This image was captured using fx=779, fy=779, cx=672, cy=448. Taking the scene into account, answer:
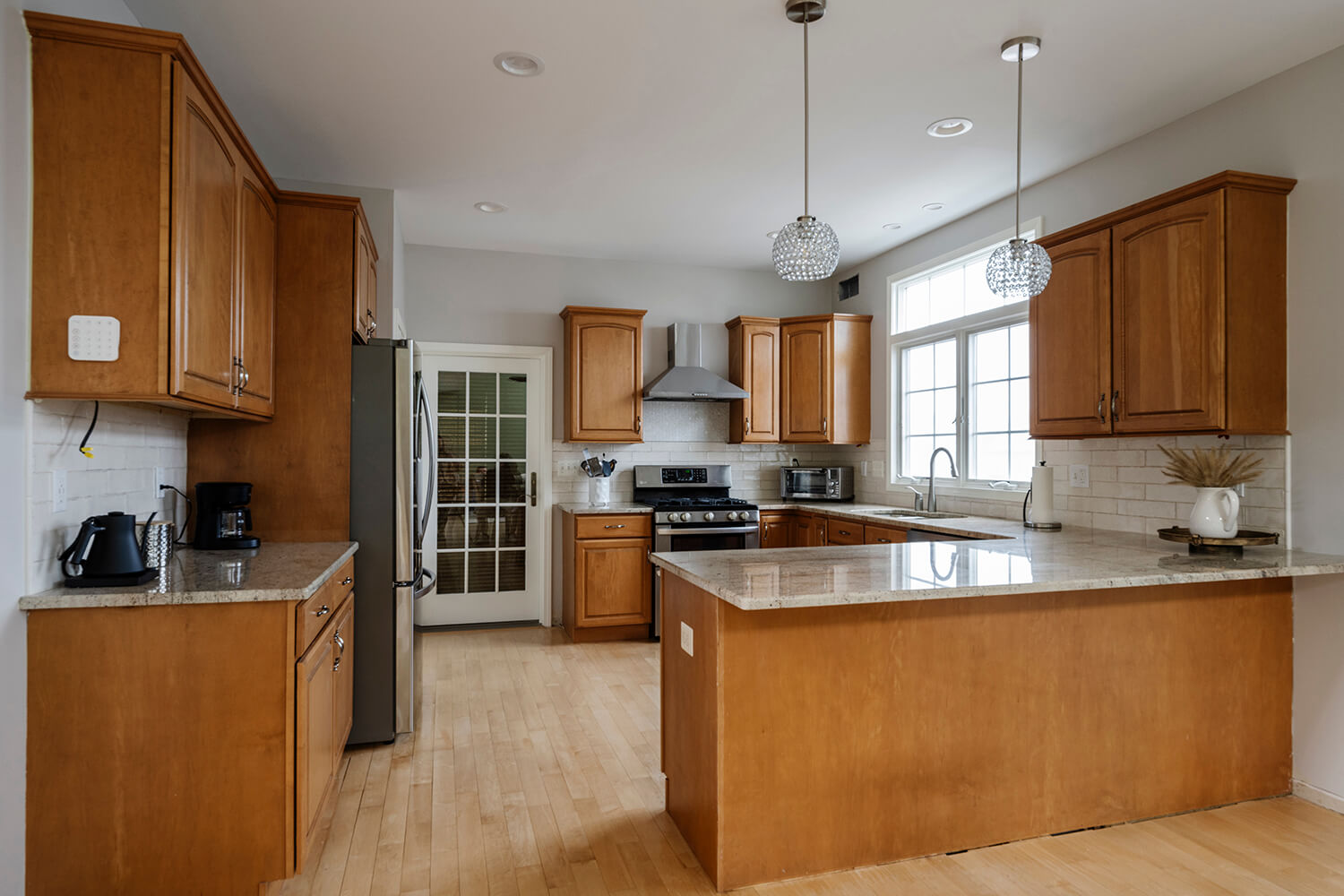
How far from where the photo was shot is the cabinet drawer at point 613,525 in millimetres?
5082

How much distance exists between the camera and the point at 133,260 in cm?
199

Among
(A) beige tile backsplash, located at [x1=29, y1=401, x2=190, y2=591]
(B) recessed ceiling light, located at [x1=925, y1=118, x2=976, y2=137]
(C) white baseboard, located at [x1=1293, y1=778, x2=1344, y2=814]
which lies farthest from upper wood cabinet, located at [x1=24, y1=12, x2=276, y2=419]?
(C) white baseboard, located at [x1=1293, y1=778, x2=1344, y2=814]

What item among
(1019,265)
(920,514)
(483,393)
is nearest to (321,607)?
(1019,265)

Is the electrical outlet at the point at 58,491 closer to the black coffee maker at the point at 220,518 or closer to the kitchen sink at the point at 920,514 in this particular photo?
the black coffee maker at the point at 220,518

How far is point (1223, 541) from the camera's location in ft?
8.91

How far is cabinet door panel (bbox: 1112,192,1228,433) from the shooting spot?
283 centimetres

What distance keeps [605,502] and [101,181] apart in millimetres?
3926

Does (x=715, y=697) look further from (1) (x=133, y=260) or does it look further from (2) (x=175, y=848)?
(1) (x=133, y=260)

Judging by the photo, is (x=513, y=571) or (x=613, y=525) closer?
(x=613, y=525)

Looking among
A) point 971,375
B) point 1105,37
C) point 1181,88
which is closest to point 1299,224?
point 1181,88

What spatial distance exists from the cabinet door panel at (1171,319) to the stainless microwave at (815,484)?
265cm

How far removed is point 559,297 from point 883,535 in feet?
9.35

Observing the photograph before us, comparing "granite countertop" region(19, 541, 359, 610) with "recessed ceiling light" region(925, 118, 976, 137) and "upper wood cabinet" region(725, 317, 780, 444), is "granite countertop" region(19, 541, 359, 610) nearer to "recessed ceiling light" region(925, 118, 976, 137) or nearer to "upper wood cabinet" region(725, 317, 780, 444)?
"recessed ceiling light" region(925, 118, 976, 137)

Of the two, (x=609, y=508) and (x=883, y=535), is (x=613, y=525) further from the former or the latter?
(x=883, y=535)
